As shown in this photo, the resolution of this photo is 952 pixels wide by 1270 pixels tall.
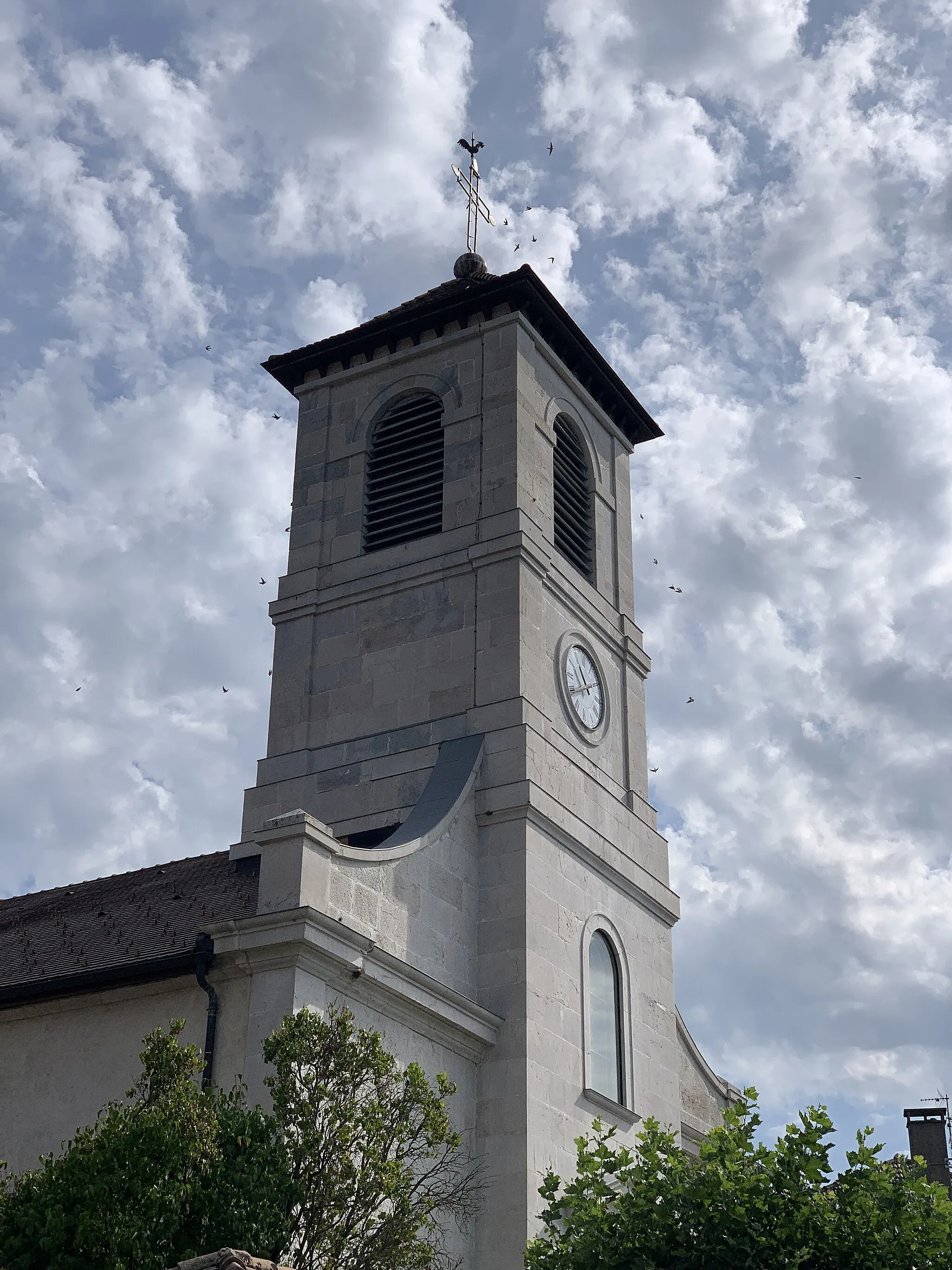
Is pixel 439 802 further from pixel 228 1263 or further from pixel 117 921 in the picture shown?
pixel 228 1263

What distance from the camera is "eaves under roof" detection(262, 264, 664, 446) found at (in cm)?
2850

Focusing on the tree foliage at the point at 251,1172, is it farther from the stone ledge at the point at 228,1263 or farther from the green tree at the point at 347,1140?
the stone ledge at the point at 228,1263

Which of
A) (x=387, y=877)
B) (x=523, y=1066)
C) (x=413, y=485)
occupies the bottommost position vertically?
(x=523, y=1066)

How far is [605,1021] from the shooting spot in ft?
78.5

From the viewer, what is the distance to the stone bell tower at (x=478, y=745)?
20.5 meters

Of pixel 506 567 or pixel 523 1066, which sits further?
pixel 506 567

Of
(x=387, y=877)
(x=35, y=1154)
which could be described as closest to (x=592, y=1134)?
(x=387, y=877)

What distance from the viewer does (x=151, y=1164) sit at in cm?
1400

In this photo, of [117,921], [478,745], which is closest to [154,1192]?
[117,921]

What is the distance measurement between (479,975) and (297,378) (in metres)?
12.7

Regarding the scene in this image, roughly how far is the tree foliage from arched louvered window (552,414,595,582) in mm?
12816

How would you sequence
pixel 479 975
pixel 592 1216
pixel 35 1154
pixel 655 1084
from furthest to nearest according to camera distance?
pixel 655 1084 < pixel 479 975 < pixel 35 1154 < pixel 592 1216

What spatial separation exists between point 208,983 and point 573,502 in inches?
506

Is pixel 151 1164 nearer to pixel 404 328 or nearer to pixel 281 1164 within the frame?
pixel 281 1164
